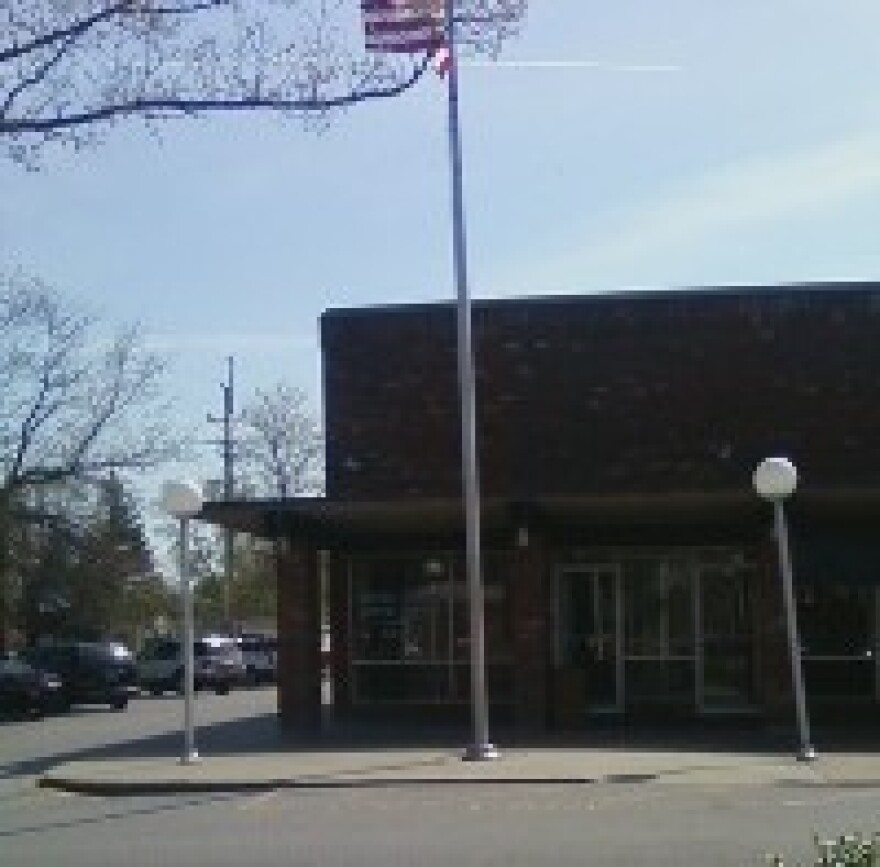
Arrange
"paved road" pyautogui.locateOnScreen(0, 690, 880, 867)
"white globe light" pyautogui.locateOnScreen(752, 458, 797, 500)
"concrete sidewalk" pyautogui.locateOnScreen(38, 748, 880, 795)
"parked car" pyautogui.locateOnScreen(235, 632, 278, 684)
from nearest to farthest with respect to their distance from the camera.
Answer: "paved road" pyautogui.locateOnScreen(0, 690, 880, 867), "concrete sidewalk" pyautogui.locateOnScreen(38, 748, 880, 795), "white globe light" pyautogui.locateOnScreen(752, 458, 797, 500), "parked car" pyautogui.locateOnScreen(235, 632, 278, 684)

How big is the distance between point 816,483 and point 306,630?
8.11 meters

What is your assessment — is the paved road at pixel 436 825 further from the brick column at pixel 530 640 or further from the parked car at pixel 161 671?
the parked car at pixel 161 671

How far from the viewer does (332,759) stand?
78.2 ft

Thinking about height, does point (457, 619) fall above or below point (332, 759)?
above

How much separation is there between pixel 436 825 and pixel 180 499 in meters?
8.90

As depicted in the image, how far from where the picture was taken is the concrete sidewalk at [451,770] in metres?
21.1

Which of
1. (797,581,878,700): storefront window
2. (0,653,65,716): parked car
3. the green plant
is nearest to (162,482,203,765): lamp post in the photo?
(797,581,878,700): storefront window

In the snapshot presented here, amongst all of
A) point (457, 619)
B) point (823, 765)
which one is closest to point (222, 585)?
point (457, 619)

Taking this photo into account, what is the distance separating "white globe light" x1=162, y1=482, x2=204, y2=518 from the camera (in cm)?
2467

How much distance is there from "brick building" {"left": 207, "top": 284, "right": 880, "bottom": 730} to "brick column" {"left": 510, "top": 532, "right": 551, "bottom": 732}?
0.03 m

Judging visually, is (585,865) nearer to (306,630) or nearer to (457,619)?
(306,630)

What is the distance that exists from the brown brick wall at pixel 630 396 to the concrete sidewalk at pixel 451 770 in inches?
265

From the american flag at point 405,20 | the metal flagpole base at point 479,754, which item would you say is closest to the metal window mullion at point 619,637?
the metal flagpole base at point 479,754

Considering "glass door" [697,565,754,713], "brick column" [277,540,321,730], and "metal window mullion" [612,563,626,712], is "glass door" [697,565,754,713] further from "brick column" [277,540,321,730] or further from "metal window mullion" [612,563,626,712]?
"brick column" [277,540,321,730]
